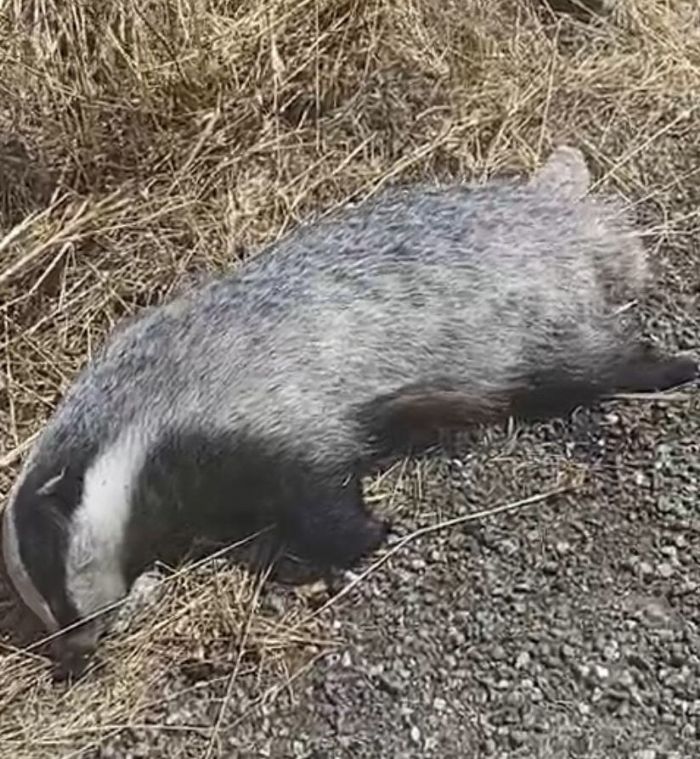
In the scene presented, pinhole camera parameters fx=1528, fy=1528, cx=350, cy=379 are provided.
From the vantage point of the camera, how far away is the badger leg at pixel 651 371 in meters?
3.73

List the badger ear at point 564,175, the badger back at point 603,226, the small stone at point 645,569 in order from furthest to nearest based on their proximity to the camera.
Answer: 1. the badger ear at point 564,175
2. the badger back at point 603,226
3. the small stone at point 645,569

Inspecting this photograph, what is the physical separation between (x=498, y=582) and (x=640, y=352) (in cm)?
75

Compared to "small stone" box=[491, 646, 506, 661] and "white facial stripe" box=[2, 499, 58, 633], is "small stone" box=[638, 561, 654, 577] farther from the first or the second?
"white facial stripe" box=[2, 499, 58, 633]

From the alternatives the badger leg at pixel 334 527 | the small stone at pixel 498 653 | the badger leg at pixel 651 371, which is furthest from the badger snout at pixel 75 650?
the badger leg at pixel 651 371

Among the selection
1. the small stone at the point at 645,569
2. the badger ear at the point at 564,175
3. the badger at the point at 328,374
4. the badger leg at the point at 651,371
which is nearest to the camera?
the small stone at the point at 645,569

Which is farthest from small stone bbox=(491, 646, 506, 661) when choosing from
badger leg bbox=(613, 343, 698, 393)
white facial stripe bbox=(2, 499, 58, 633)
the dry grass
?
the dry grass

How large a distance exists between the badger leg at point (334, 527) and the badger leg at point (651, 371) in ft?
2.31

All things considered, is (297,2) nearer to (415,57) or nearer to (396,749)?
(415,57)

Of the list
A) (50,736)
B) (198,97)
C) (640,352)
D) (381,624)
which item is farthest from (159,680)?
(198,97)

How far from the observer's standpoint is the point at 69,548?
3.48 metres

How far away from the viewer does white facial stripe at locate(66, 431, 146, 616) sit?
3.50m

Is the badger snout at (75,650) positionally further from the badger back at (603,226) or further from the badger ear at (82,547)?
the badger back at (603,226)

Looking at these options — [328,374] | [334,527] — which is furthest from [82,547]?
[328,374]

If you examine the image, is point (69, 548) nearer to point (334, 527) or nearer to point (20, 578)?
point (20, 578)
